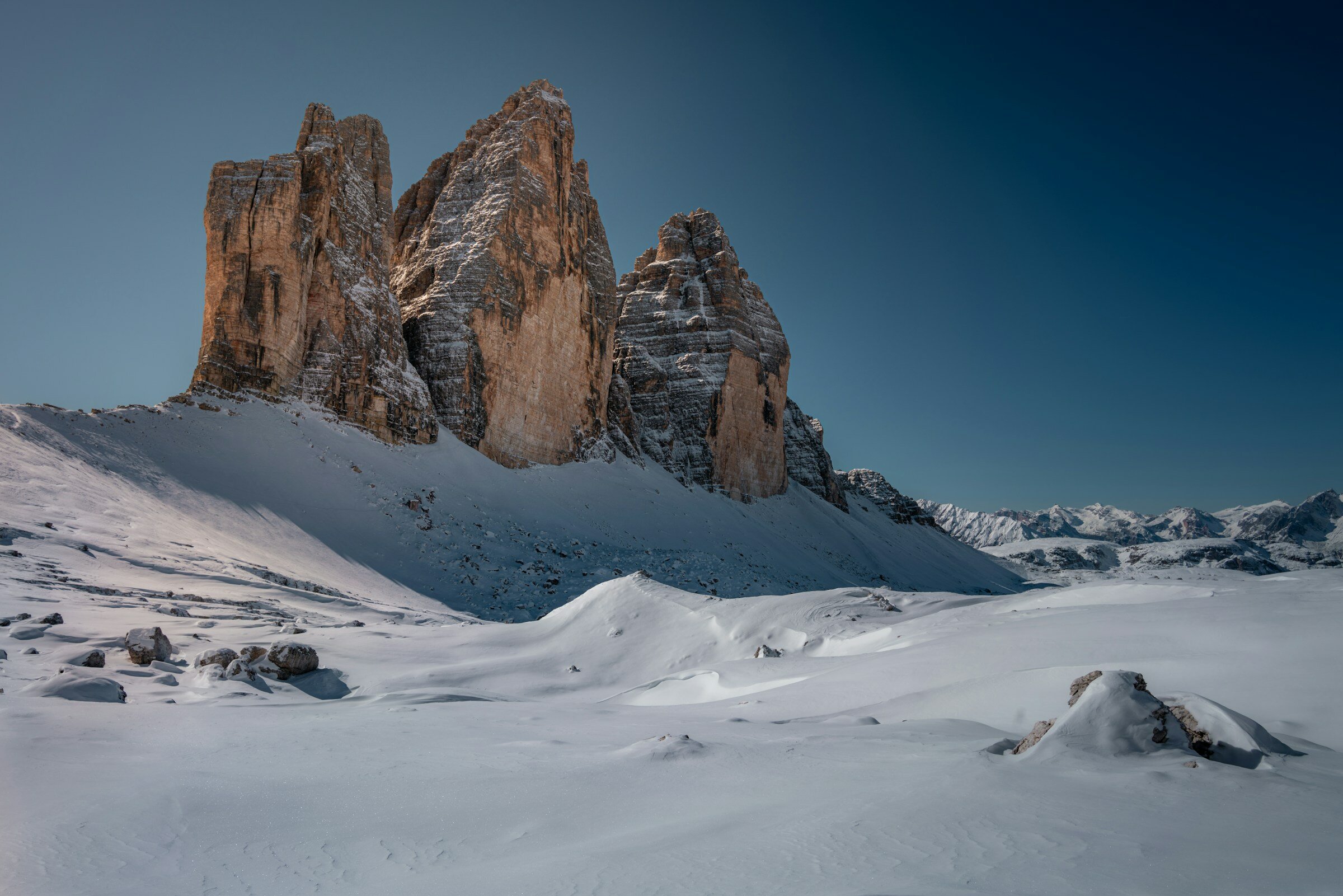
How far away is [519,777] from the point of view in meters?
3.54

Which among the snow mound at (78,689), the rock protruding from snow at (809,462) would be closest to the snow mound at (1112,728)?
the snow mound at (78,689)

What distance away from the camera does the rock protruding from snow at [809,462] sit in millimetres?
63656

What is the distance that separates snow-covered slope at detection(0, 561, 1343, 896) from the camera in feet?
7.66

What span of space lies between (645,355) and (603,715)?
150ft

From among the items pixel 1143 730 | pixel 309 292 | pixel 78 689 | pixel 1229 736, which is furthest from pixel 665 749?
pixel 309 292

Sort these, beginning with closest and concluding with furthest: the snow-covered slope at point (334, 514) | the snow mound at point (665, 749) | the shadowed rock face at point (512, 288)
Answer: the snow mound at point (665, 749) < the snow-covered slope at point (334, 514) < the shadowed rock face at point (512, 288)

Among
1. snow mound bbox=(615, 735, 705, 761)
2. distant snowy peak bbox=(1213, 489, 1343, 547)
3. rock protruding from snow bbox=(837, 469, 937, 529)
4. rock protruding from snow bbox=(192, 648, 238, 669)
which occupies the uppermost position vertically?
distant snowy peak bbox=(1213, 489, 1343, 547)

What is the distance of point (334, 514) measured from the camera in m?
21.2

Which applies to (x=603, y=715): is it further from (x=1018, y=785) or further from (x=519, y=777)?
(x=1018, y=785)

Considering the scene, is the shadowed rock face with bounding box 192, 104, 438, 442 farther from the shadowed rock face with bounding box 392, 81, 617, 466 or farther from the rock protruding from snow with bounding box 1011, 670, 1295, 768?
the rock protruding from snow with bounding box 1011, 670, 1295, 768

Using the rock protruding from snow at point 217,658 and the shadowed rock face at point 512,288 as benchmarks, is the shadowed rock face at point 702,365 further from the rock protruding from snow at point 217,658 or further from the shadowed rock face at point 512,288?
the rock protruding from snow at point 217,658

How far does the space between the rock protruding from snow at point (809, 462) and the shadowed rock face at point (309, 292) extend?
41.2 meters

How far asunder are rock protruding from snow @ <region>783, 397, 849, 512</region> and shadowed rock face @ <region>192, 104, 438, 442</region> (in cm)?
4122

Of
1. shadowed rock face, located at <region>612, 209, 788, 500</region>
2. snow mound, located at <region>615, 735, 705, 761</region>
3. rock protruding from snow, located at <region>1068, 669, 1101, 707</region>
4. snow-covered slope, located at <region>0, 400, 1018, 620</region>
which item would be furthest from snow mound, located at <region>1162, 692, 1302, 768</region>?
shadowed rock face, located at <region>612, 209, 788, 500</region>
